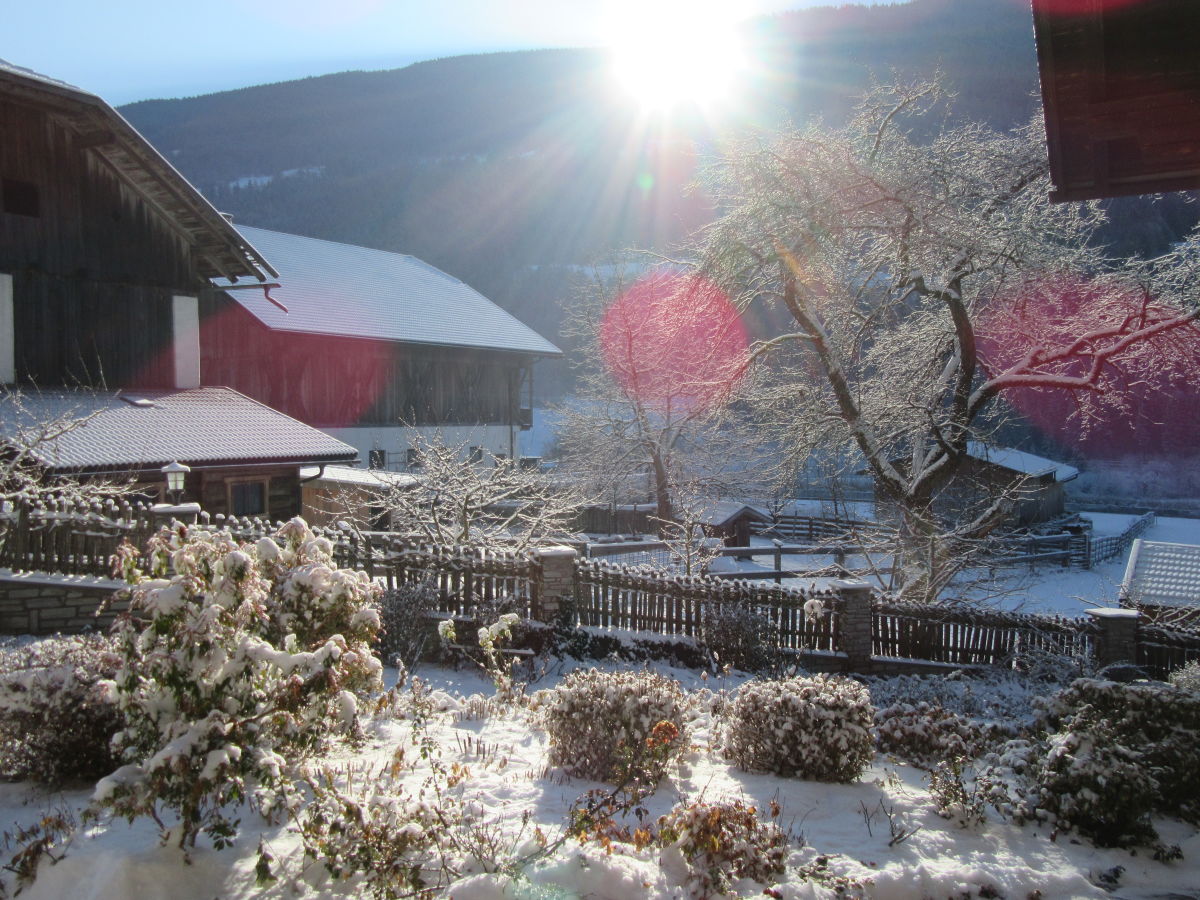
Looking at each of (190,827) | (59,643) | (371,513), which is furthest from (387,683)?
(371,513)

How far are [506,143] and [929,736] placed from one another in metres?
109

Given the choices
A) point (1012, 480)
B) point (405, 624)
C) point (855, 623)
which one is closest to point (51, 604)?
point (405, 624)

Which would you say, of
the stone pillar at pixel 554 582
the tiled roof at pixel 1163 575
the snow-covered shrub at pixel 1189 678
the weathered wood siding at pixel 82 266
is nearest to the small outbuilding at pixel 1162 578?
the tiled roof at pixel 1163 575

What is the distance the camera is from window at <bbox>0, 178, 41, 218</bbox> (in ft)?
49.1

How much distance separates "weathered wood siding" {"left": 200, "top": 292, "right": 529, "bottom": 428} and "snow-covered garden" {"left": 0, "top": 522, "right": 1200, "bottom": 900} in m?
22.0

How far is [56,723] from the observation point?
16.1ft

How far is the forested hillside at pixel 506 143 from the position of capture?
6456 centimetres

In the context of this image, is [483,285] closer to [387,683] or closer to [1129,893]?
[387,683]

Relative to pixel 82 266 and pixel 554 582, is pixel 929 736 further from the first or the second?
pixel 82 266

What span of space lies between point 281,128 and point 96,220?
10307cm

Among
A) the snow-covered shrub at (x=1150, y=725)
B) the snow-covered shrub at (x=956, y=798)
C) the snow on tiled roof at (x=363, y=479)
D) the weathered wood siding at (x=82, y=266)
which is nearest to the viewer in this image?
the snow-covered shrub at (x=956, y=798)

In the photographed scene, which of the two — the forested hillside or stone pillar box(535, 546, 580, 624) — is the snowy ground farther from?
the forested hillside

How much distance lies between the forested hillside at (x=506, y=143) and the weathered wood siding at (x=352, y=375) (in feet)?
40.2

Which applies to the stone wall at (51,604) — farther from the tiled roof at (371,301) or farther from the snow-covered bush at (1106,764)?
the tiled roof at (371,301)
